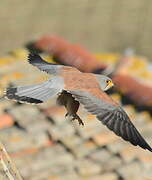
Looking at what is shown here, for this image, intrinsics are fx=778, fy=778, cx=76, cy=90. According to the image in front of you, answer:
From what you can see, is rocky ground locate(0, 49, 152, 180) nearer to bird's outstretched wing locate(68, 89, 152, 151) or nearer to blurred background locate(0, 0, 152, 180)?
blurred background locate(0, 0, 152, 180)

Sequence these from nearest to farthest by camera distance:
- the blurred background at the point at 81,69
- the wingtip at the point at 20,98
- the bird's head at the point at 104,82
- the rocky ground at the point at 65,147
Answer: the wingtip at the point at 20,98
the bird's head at the point at 104,82
the rocky ground at the point at 65,147
the blurred background at the point at 81,69

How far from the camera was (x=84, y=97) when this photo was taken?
298cm

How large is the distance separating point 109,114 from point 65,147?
8.57ft

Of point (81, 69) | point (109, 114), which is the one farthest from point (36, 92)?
point (81, 69)

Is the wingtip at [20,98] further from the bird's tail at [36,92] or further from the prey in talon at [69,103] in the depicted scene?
the prey in talon at [69,103]

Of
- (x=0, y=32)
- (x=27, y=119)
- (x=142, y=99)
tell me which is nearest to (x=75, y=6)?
(x=0, y=32)

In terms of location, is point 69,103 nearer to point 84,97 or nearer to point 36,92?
point 84,97

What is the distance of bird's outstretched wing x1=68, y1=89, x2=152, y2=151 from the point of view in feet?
9.25

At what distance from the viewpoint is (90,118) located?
6141 millimetres

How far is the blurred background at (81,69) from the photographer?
521 centimetres

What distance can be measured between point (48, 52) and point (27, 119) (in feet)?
7.20

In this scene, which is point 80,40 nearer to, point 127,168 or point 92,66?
point 92,66

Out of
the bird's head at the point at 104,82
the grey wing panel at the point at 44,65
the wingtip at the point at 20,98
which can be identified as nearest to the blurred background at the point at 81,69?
the grey wing panel at the point at 44,65

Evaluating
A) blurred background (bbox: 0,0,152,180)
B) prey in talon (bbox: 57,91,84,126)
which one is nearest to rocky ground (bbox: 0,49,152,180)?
blurred background (bbox: 0,0,152,180)
